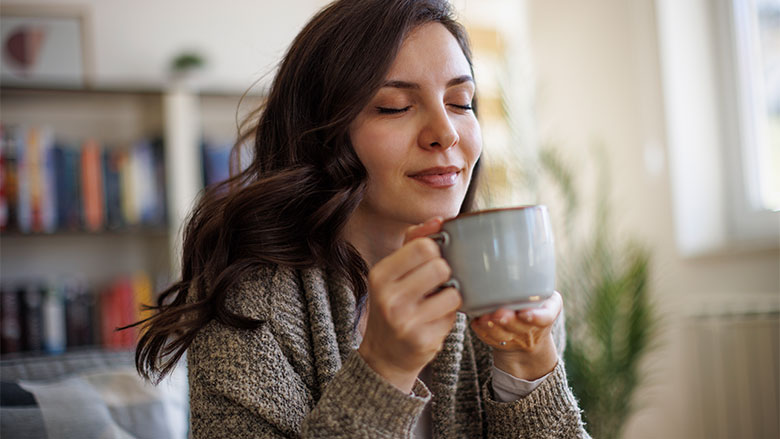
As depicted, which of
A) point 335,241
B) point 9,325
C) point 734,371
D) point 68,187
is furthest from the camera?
point 68,187

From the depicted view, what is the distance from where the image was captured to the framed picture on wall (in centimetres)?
289

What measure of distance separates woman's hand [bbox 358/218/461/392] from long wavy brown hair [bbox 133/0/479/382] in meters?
0.32

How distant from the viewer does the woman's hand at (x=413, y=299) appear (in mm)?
647

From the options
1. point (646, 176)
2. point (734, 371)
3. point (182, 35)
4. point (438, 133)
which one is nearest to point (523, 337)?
point (438, 133)

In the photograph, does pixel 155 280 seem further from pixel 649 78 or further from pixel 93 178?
pixel 649 78

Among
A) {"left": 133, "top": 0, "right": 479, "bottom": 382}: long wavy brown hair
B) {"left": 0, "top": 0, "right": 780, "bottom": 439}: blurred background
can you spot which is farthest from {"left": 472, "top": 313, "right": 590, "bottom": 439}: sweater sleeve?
{"left": 0, "top": 0, "right": 780, "bottom": 439}: blurred background

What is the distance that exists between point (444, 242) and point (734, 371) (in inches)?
83.5

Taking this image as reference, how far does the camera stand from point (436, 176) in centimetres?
92

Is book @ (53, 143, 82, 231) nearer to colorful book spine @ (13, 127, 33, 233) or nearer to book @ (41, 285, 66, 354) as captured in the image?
colorful book spine @ (13, 127, 33, 233)

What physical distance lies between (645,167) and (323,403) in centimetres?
235

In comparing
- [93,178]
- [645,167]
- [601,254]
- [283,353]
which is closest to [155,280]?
[93,178]

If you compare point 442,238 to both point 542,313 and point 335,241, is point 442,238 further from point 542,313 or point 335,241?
point 335,241

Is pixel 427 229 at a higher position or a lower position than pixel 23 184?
lower

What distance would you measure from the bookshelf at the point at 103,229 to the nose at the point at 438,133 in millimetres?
2145
